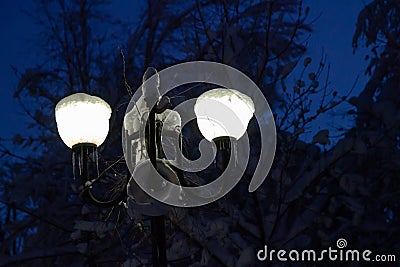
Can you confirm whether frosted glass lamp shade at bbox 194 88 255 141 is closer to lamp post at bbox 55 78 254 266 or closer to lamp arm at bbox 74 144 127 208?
lamp post at bbox 55 78 254 266

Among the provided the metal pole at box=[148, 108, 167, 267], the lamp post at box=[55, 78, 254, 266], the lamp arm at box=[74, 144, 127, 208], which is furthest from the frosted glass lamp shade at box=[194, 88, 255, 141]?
the lamp arm at box=[74, 144, 127, 208]

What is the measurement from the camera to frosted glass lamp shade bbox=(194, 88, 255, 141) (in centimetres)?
294

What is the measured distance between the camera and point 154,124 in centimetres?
301

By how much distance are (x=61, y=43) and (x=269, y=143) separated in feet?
13.4

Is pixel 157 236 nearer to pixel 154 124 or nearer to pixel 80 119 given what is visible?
pixel 154 124

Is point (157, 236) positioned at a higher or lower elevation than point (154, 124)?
lower

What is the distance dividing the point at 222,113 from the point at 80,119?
2.25 feet

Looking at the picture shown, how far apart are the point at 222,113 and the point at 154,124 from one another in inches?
13.1

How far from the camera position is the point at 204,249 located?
5816 millimetres

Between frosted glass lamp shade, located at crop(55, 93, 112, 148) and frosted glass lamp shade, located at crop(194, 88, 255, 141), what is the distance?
0.50 metres

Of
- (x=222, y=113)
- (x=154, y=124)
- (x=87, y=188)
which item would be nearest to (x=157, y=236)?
(x=87, y=188)

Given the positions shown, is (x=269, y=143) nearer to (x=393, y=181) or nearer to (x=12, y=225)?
(x=393, y=181)

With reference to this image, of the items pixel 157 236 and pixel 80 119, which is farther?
pixel 80 119

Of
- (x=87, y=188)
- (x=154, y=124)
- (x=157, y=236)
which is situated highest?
(x=154, y=124)
